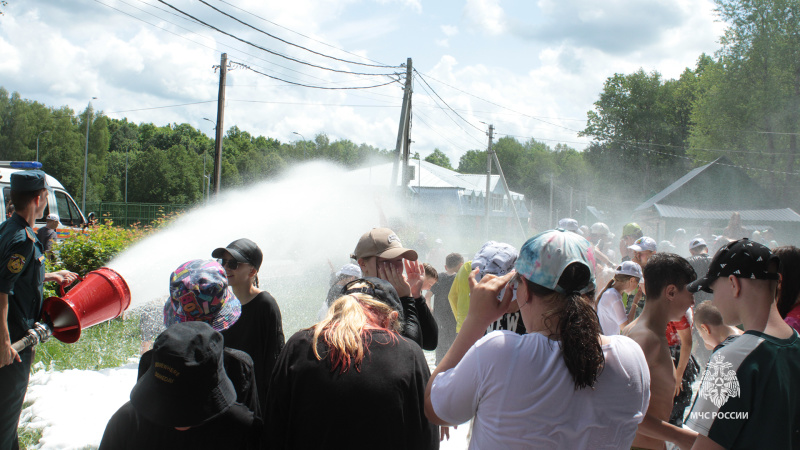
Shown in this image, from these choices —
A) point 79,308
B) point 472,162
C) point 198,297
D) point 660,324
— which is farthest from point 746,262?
point 472,162

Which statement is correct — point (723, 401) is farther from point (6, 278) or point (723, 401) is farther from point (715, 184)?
point (715, 184)

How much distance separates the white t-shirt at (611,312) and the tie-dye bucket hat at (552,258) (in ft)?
8.43

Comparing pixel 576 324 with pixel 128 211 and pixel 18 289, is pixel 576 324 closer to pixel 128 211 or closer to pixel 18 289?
pixel 18 289

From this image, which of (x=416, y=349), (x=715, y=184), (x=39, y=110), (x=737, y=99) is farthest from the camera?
(x=39, y=110)

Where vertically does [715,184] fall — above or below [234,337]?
above

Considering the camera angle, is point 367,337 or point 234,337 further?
point 234,337

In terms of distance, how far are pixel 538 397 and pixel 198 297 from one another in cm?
141

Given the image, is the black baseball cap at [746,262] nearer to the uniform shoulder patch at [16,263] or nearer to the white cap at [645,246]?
the uniform shoulder patch at [16,263]

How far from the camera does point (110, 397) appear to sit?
512 cm

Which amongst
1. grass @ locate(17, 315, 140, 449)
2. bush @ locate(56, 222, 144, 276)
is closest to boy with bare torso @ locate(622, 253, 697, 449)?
grass @ locate(17, 315, 140, 449)

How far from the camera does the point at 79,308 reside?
11.9 feet

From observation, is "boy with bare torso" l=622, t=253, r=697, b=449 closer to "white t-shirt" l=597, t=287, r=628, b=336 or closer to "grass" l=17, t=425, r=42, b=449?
"white t-shirt" l=597, t=287, r=628, b=336

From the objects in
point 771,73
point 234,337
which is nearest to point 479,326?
point 234,337

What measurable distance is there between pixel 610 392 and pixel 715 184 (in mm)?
34811
